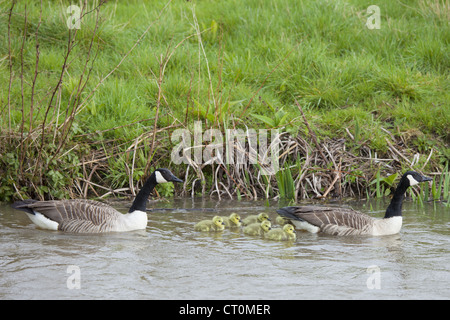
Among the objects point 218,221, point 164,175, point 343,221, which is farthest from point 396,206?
point 164,175

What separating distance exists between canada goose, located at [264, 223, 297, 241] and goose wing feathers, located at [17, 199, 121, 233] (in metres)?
1.94

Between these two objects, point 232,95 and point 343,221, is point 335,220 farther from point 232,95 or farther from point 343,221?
point 232,95

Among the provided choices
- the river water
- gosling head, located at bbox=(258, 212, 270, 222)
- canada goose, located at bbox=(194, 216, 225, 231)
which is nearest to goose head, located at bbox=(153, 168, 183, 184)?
the river water

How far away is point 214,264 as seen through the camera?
254 inches

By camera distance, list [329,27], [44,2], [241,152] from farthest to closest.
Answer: [44,2], [329,27], [241,152]

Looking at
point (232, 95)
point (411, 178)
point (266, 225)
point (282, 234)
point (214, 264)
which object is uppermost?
point (232, 95)

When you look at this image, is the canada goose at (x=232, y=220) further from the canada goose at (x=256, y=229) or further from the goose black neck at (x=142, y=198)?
the goose black neck at (x=142, y=198)

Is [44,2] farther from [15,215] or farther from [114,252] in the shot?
[114,252]

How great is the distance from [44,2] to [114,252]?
8877 millimetres

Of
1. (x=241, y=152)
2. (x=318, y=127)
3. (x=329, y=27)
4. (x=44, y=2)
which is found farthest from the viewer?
(x=44, y=2)

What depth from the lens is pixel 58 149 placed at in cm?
902

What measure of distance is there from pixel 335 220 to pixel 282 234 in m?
0.78
